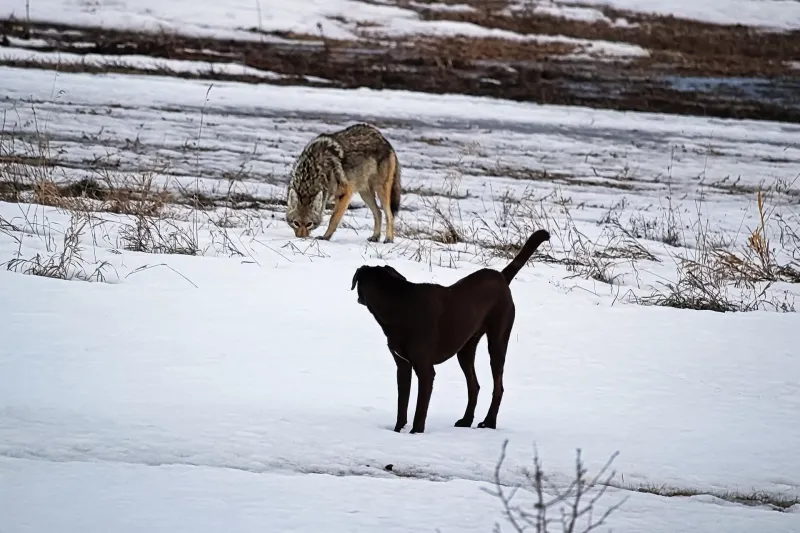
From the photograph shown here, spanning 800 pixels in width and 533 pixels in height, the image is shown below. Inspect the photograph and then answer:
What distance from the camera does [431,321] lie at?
481 centimetres

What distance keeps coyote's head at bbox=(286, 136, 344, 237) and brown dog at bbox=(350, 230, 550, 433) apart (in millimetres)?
6110

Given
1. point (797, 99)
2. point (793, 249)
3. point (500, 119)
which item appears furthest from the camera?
point (797, 99)

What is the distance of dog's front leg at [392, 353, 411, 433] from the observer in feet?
16.5

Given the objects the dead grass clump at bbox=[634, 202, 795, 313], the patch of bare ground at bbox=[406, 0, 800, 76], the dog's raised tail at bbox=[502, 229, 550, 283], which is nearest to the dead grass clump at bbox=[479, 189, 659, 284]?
the dead grass clump at bbox=[634, 202, 795, 313]

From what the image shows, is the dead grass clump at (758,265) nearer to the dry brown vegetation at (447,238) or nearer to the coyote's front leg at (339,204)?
the dry brown vegetation at (447,238)

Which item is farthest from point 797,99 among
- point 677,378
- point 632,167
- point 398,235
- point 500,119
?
point 677,378

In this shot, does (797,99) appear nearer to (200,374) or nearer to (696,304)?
(696,304)

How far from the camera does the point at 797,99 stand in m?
30.5

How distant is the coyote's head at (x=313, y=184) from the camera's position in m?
11.3

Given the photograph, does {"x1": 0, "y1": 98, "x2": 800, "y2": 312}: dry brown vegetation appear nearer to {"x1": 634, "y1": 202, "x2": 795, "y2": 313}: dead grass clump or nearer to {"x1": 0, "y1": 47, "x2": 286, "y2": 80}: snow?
{"x1": 634, "y1": 202, "x2": 795, "y2": 313}: dead grass clump

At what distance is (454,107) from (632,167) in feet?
22.1

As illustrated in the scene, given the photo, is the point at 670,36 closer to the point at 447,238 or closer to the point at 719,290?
the point at 447,238

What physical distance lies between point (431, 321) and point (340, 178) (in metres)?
6.74

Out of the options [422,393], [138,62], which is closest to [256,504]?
[422,393]
